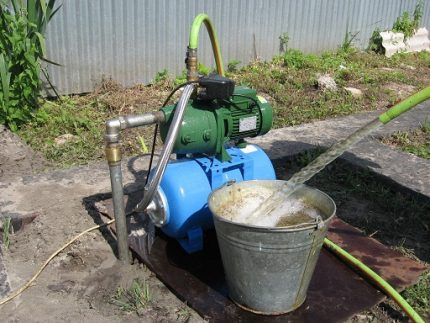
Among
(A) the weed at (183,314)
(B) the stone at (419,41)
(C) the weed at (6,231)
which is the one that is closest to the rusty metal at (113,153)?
(A) the weed at (183,314)

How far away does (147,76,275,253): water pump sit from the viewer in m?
2.31

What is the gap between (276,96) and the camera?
5.45m

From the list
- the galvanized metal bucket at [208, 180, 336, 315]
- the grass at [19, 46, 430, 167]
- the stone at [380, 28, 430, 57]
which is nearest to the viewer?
the galvanized metal bucket at [208, 180, 336, 315]

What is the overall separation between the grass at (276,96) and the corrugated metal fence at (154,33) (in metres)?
0.16

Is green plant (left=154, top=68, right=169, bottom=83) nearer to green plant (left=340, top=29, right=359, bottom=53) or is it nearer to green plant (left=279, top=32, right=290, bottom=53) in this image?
green plant (left=279, top=32, right=290, bottom=53)

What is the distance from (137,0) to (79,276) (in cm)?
355

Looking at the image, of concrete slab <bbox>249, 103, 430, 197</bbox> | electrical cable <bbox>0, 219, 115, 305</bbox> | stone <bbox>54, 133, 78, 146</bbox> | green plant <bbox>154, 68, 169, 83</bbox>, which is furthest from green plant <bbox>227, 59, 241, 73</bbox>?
electrical cable <bbox>0, 219, 115, 305</bbox>

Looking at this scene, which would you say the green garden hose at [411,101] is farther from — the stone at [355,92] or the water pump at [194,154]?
the stone at [355,92]

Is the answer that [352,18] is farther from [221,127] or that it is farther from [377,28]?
[221,127]

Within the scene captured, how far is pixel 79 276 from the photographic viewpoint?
92.8 inches

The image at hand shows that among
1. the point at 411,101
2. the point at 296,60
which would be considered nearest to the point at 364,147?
the point at 411,101

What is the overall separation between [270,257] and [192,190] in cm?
59

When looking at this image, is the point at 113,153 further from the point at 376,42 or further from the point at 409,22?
the point at 409,22

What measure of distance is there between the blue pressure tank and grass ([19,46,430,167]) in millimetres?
1145
